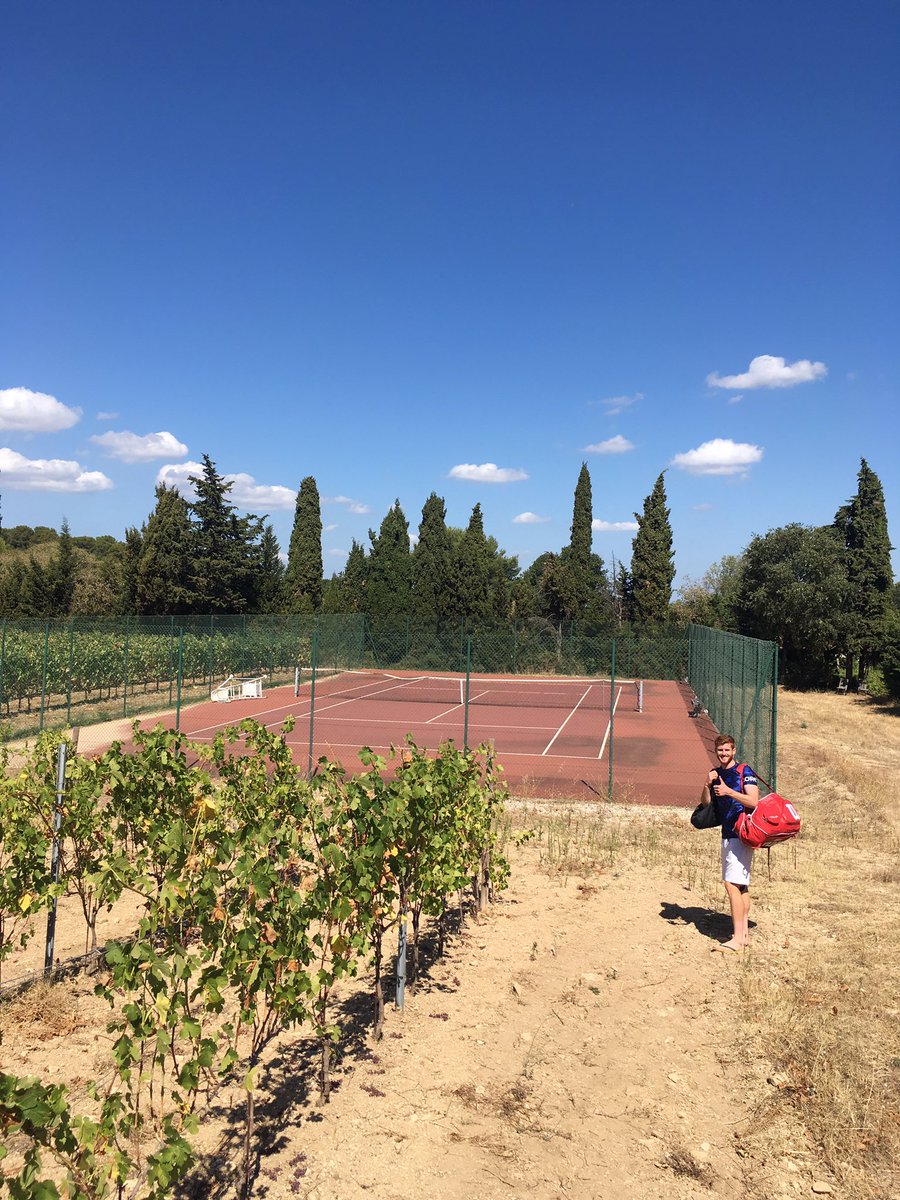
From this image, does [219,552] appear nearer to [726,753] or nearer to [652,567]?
[652,567]

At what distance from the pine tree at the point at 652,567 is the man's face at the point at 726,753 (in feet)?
120

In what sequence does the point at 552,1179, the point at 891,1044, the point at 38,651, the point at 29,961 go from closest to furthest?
the point at 552,1179, the point at 891,1044, the point at 29,961, the point at 38,651

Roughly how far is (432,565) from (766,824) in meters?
37.3

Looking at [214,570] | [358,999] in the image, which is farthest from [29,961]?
[214,570]

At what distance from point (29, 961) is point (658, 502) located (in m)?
40.6

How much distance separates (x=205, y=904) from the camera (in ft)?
12.2

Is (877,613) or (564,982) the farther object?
(877,613)

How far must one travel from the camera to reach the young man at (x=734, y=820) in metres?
6.36

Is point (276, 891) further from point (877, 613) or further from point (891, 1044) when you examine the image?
point (877, 613)

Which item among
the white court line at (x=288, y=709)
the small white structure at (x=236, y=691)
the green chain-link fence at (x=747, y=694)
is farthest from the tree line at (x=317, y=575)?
the green chain-link fence at (x=747, y=694)

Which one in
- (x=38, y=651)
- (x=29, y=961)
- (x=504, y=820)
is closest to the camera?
(x=29, y=961)

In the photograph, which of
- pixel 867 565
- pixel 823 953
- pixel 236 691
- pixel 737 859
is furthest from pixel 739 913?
pixel 867 565

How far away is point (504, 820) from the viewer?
11.1 meters

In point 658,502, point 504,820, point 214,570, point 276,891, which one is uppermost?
point 658,502
